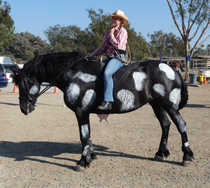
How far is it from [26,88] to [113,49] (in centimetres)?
172

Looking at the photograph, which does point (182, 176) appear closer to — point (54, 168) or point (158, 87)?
point (158, 87)

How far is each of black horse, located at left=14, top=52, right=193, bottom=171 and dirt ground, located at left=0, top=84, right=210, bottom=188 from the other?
1.29ft

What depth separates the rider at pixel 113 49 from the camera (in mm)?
4059

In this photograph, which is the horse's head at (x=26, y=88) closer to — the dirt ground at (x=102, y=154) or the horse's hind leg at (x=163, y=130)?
the dirt ground at (x=102, y=154)

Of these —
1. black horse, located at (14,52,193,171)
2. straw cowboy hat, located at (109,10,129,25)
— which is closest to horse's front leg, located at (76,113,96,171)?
black horse, located at (14,52,193,171)

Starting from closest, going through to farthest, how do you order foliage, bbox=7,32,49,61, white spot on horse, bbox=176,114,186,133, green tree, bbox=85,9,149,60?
white spot on horse, bbox=176,114,186,133
green tree, bbox=85,9,149,60
foliage, bbox=7,32,49,61

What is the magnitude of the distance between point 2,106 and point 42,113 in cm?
255

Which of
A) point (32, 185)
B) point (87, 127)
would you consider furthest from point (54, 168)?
point (87, 127)

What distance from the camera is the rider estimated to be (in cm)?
406

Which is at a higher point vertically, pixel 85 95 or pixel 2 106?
pixel 85 95

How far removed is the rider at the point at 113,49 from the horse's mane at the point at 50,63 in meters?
0.50

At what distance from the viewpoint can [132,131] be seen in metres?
6.56

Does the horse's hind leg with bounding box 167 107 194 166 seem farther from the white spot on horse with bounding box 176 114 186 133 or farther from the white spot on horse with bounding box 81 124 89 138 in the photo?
the white spot on horse with bounding box 81 124 89 138

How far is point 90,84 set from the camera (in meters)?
4.18
